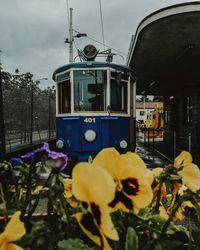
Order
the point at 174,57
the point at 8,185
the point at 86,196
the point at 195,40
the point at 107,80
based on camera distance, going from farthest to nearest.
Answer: the point at 174,57
the point at 195,40
the point at 107,80
the point at 8,185
the point at 86,196

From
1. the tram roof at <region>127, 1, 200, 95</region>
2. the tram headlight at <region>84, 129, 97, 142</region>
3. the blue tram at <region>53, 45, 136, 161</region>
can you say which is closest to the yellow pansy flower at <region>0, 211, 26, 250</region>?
the tram roof at <region>127, 1, 200, 95</region>

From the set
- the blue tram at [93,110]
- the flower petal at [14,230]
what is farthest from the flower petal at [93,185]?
the blue tram at [93,110]

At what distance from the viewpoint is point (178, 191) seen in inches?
35.6

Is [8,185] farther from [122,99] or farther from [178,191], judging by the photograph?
[122,99]

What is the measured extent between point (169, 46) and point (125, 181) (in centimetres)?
1102

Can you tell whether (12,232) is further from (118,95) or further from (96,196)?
(118,95)

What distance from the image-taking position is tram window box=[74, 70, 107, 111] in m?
9.08

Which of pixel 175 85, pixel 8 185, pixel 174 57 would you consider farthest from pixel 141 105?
pixel 8 185

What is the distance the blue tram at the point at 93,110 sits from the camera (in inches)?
353

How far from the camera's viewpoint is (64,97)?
9.55 metres

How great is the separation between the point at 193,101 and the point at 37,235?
18.6 metres

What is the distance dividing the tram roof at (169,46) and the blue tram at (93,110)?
4.61 feet

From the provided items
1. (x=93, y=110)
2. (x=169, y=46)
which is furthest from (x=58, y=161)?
(x=169, y=46)

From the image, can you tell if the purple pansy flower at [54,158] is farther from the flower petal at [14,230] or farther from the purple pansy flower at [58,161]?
the flower petal at [14,230]
